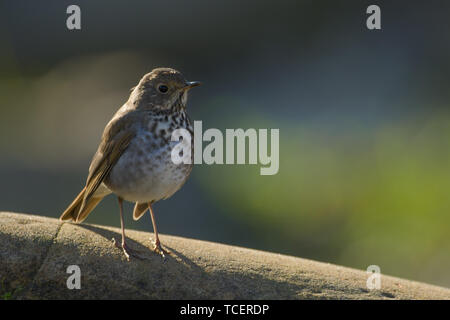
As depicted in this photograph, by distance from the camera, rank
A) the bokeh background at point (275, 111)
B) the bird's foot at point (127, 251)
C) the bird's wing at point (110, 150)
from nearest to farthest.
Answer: the bird's foot at point (127, 251) < the bird's wing at point (110, 150) < the bokeh background at point (275, 111)

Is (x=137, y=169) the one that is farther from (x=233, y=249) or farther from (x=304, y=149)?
(x=304, y=149)

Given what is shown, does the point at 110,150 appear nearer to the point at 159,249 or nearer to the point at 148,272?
the point at 159,249

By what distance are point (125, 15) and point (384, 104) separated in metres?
5.56

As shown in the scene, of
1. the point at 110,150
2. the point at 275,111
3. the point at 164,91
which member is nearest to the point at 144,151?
the point at 110,150

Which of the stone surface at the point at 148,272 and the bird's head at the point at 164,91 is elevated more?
the bird's head at the point at 164,91

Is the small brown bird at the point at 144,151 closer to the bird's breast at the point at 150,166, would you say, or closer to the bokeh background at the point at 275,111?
the bird's breast at the point at 150,166

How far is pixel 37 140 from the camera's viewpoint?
392 inches

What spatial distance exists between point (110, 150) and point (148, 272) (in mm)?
946

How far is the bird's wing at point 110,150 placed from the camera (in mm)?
4030

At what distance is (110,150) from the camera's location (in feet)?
13.4

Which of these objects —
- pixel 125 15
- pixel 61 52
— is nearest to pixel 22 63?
pixel 61 52

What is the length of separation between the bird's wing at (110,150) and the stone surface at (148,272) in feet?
1.03

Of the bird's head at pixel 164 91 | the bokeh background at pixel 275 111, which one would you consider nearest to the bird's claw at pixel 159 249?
the bird's head at pixel 164 91

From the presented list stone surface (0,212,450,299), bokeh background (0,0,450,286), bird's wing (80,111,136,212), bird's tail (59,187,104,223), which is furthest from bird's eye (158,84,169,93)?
bokeh background (0,0,450,286)
